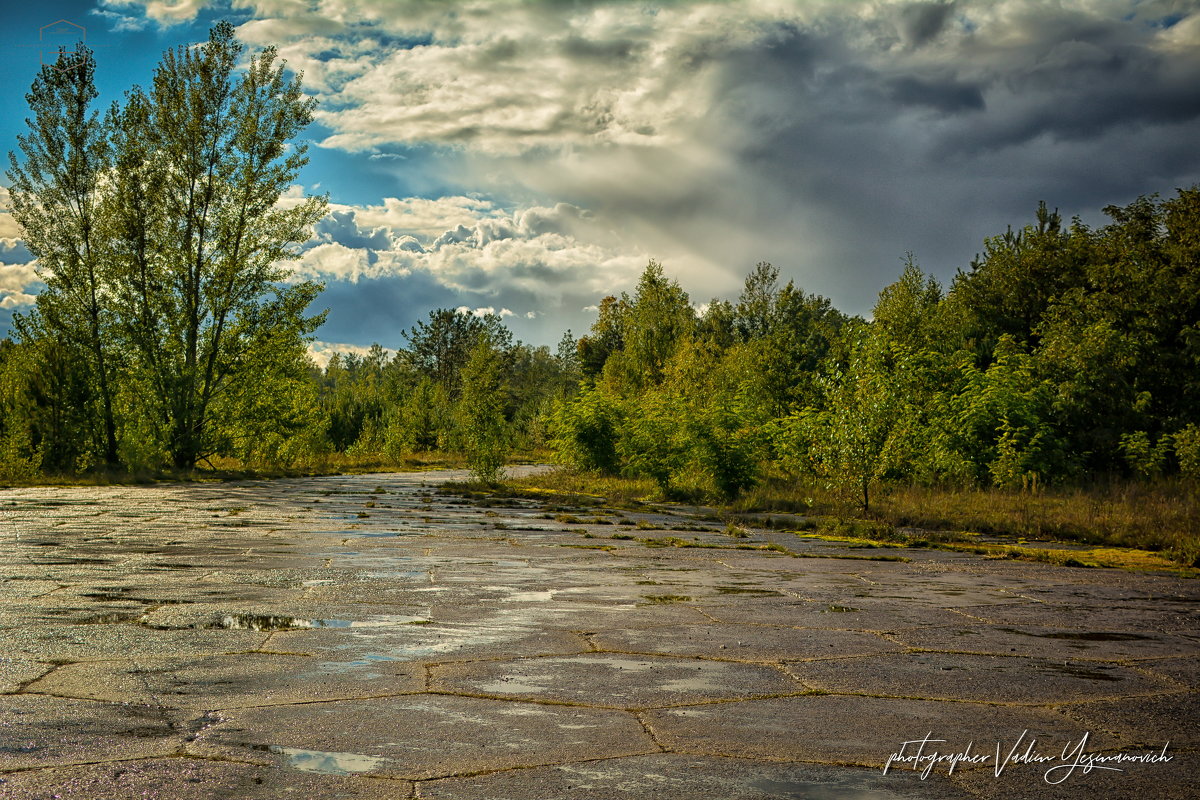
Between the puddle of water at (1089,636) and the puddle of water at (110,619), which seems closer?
the puddle of water at (110,619)

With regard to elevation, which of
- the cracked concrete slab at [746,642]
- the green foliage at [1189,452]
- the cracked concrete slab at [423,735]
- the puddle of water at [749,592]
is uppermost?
the green foliage at [1189,452]

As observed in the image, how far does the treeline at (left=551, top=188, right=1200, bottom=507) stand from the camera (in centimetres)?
1502

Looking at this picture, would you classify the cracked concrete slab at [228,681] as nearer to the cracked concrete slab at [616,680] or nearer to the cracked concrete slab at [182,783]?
the cracked concrete slab at [616,680]

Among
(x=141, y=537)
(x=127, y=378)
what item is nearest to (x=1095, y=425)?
(x=141, y=537)

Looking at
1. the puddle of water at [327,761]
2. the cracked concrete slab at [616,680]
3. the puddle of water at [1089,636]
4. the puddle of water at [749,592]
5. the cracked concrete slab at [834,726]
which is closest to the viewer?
the puddle of water at [327,761]

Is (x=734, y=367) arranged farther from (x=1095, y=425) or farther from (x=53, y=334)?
(x=53, y=334)

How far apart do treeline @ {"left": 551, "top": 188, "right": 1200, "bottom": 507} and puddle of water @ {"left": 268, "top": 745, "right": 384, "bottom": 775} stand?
39.4 ft

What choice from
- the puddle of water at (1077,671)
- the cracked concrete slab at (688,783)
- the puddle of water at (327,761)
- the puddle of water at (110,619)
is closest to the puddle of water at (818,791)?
the cracked concrete slab at (688,783)

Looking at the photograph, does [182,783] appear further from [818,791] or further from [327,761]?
[818,791]

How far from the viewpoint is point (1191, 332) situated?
22.9m

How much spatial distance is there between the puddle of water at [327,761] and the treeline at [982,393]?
1201 cm

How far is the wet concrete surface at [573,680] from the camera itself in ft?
8.36

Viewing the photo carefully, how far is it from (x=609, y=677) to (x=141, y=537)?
6916 mm

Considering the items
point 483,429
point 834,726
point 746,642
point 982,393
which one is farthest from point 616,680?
point 483,429
